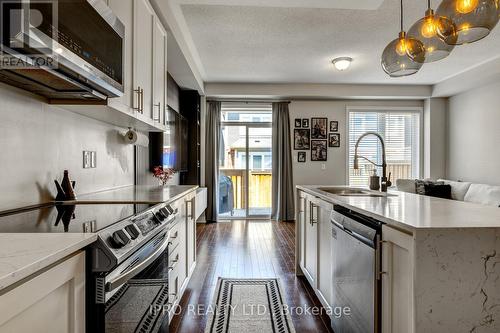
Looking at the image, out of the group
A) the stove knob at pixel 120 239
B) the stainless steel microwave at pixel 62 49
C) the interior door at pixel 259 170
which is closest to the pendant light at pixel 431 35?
the stainless steel microwave at pixel 62 49

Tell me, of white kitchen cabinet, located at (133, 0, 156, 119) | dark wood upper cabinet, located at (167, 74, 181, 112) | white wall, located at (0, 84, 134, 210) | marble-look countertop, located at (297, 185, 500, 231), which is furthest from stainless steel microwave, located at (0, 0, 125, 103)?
dark wood upper cabinet, located at (167, 74, 181, 112)

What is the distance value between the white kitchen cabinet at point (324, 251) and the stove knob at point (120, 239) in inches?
52.0

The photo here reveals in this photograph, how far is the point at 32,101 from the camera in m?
1.55

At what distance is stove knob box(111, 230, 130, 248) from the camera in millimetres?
992

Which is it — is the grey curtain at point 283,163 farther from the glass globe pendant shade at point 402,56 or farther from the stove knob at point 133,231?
the stove knob at point 133,231

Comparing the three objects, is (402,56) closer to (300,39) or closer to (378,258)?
(378,258)

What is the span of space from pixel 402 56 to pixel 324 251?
57.0 inches

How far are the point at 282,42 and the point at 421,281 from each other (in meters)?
3.35

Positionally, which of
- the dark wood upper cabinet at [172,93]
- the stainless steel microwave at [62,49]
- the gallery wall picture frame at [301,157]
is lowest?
the gallery wall picture frame at [301,157]

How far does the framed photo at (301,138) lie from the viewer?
236 inches

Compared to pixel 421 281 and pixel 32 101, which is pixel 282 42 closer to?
pixel 32 101

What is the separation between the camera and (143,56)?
2.17 metres

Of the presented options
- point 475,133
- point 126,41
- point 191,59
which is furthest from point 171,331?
point 475,133

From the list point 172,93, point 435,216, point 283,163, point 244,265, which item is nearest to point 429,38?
point 435,216
